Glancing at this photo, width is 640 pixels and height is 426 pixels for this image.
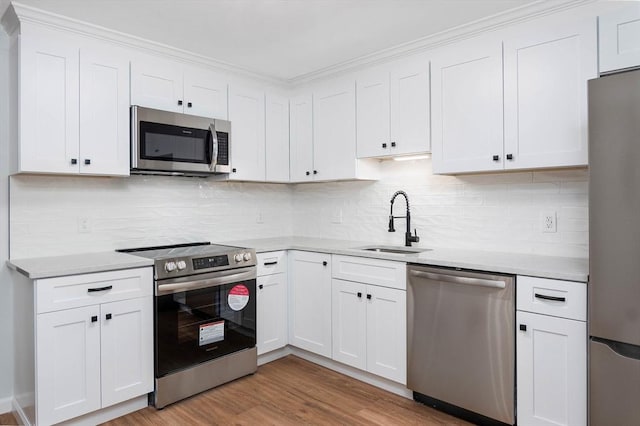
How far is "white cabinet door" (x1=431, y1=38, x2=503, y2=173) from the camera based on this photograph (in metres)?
2.59

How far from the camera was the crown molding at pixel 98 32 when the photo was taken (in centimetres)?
240

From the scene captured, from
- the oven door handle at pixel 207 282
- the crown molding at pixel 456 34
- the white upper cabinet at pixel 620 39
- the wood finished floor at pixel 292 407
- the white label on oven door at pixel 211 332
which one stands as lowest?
the wood finished floor at pixel 292 407

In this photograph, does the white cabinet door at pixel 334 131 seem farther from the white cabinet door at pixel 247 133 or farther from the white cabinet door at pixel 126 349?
the white cabinet door at pixel 126 349

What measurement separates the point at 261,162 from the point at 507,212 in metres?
2.07

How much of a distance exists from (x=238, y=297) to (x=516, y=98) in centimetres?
229

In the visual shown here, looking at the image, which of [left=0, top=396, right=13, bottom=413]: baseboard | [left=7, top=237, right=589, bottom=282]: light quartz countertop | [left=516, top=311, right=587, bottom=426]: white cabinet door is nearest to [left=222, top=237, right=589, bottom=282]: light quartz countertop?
[left=7, top=237, right=589, bottom=282]: light quartz countertop

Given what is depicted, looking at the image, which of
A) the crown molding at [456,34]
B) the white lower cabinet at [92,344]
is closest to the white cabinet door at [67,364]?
the white lower cabinet at [92,344]

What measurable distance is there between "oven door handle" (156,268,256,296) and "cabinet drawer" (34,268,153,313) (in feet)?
0.27

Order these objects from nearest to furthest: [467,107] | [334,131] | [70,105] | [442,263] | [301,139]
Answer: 1. [442,263]
2. [70,105]
3. [467,107]
4. [334,131]
5. [301,139]

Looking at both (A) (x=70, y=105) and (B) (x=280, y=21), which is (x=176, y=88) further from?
(B) (x=280, y=21)

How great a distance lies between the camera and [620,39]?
1938 mm

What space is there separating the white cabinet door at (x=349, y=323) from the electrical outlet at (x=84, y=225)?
1.81 meters

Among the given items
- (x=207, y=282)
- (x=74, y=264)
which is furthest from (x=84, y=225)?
(x=207, y=282)

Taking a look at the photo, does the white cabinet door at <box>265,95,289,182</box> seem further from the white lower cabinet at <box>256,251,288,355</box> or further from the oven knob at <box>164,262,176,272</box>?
the oven knob at <box>164,262,176,272</box>
